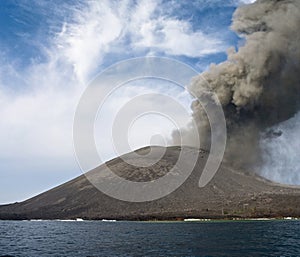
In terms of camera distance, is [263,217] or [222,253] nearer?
[222,253]

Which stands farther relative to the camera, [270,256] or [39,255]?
[39,255]

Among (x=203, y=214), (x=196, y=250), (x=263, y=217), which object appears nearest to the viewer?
(x=196, y=250)

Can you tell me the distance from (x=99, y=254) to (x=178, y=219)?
5703 inches

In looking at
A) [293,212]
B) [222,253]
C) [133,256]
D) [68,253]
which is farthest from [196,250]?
[293,212]

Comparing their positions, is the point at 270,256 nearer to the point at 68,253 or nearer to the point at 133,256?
the point at 133,256

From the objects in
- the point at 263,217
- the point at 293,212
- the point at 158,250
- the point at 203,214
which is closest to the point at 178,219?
the point at 203,214

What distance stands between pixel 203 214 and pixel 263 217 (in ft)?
93.6

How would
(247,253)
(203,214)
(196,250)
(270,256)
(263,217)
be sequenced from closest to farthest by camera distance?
(270,256) → (247,253) → (196,250) → (263,217) → (203,214)

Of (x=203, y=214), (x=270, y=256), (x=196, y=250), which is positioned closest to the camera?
(x=270, y=256)

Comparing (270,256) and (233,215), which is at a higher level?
(233,215)

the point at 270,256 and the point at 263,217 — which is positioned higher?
the point at 263,217

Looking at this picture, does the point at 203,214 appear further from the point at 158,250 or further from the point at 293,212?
the point at 158,250

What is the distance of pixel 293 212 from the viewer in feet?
623

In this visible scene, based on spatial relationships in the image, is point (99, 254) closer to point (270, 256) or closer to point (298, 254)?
point (270, 256)
